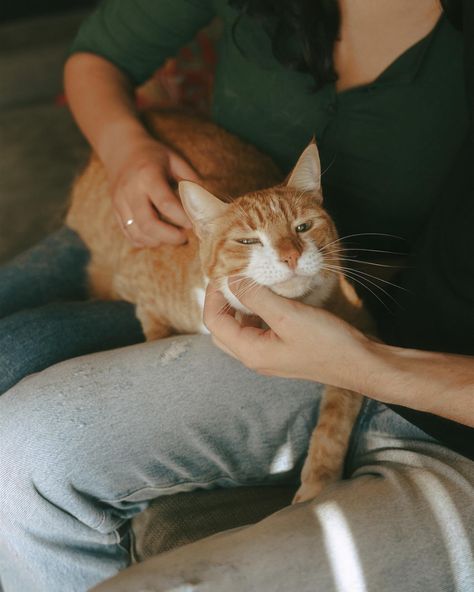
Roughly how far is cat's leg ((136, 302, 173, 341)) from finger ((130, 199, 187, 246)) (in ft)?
0.75

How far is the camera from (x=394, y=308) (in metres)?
1.29

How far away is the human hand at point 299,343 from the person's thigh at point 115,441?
5.6 inches

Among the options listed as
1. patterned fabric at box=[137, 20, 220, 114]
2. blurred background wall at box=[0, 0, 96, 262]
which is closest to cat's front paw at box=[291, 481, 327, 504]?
blurred background wall at box=[0, 0, 96, 262]

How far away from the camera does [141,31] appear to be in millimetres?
1613

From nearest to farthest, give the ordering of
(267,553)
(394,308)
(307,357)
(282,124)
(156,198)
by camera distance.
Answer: (267,553) → (307,357) → (394,308) → (156,198) → (282,124)

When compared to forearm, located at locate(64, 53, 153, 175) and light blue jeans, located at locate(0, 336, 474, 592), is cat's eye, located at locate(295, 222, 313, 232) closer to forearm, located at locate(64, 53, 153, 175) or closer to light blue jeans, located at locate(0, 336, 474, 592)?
light blue jeans, located at locate(0, 336, 474, 592)

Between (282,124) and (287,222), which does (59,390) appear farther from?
(282,124)

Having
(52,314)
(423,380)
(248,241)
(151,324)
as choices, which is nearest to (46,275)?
(52,314)

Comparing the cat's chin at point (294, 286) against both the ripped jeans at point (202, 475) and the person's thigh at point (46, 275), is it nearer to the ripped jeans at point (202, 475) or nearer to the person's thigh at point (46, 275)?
the ripped jeans at point (202, 475)

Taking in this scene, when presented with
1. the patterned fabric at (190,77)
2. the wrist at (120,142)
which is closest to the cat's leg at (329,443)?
the wrist at (120,142)

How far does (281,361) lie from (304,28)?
79 centimetres

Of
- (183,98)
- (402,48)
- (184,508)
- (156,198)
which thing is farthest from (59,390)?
(183,98)

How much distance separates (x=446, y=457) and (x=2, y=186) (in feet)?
7.18

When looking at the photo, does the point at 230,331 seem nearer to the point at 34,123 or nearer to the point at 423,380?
the point at 423,380
